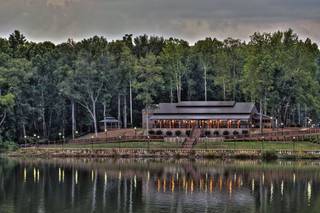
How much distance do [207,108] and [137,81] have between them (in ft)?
51.9

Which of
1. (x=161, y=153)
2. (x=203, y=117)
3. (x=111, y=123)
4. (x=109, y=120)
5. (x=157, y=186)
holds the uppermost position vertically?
(x=203, y=117)

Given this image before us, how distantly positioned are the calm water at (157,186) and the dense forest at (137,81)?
73.0 feet

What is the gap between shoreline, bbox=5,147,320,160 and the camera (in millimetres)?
103125

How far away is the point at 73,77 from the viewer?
123m

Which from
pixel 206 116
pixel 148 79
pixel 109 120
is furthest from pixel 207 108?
pixel 109 120

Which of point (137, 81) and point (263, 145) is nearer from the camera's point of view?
point (263, 145)

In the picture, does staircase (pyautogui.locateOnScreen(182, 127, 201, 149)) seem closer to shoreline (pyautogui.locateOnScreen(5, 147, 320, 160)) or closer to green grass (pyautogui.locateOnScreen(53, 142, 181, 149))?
green grass (pyautogui.locateOnScreen(53, 142, 181, 149))

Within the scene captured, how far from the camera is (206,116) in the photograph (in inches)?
4783

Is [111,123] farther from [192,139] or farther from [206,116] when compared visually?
[192,139]

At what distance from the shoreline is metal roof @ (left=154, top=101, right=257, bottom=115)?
55.0ft

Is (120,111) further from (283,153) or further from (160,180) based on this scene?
(160,180)

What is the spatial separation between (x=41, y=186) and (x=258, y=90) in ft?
175

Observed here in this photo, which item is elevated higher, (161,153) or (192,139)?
(192,139)

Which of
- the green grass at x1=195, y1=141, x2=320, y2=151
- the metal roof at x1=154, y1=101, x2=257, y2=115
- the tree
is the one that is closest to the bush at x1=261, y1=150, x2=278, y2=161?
the green grass at x1=195, y1=141, x2=320, y2=151
